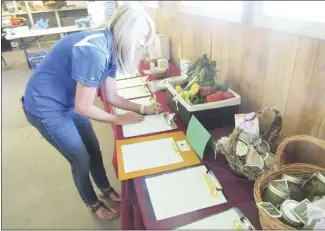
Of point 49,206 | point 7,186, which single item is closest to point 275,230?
point 49,206

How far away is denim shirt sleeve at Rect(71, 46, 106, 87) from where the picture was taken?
2.86 feet

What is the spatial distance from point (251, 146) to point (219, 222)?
281 millimetres

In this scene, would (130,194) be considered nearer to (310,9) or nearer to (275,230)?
(275,230)

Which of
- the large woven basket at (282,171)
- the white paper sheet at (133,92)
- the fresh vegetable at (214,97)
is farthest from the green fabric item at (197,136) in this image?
the white paper sheet at (133,92)

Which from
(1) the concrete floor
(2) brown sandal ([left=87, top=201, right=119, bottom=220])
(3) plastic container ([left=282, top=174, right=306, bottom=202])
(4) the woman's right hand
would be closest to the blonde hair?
(4) the woman's right hand

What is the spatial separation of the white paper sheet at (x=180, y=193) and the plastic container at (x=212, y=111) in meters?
0.28

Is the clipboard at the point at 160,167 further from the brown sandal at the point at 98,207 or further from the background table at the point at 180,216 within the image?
the brown sandal at the point at 98,207

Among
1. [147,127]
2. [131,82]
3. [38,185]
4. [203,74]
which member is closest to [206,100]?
[203,74]

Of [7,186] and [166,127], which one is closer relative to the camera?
[166,127]

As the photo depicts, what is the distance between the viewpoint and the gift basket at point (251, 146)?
2.72ft

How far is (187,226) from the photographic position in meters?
0.72

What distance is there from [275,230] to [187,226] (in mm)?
240

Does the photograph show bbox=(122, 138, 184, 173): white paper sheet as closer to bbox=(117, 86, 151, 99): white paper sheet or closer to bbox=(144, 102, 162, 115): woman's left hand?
bbox=(144, 102, 162, 115): woman's left hand

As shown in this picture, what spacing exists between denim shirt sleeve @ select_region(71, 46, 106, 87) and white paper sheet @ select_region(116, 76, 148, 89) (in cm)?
88
